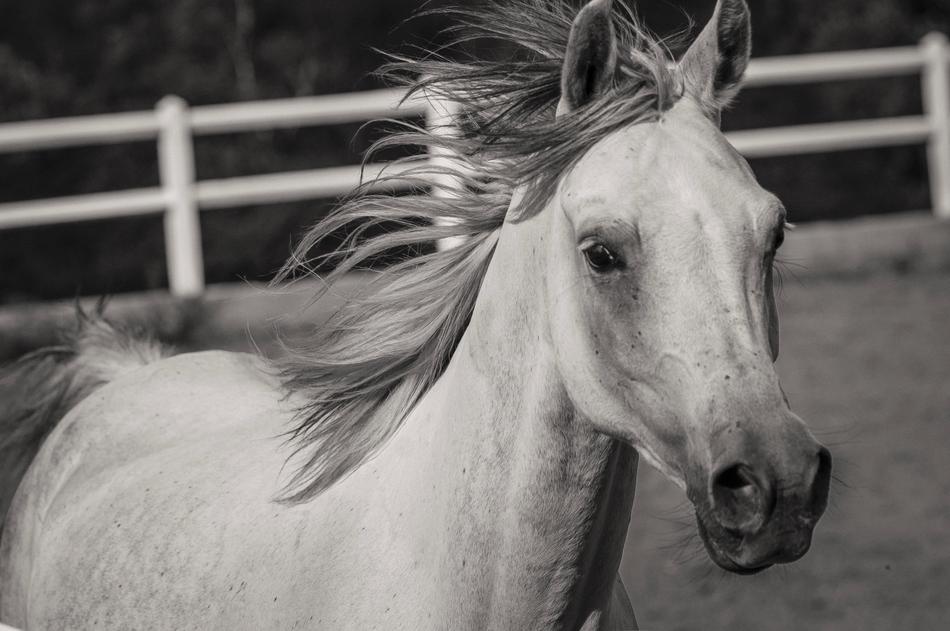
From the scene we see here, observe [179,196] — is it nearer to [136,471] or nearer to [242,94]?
[136,471]

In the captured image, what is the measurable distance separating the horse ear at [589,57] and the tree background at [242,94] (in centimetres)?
1177

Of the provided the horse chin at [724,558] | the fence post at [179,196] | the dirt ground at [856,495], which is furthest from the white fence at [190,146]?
the horse chin at [724,558]

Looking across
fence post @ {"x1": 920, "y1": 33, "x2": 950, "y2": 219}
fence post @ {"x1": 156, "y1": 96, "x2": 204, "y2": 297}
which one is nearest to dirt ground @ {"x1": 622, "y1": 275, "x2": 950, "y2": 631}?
fence post @ {"x1": 920, "y1": 33, "x2": 950, "y2": 219}

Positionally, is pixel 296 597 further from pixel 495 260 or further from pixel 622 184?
pixel 622 184

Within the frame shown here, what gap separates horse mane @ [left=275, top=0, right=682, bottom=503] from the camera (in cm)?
225

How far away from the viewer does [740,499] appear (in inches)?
74.7

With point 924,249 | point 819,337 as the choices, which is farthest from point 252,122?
point 924,249

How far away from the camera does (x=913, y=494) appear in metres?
6.27

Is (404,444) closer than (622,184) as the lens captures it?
No

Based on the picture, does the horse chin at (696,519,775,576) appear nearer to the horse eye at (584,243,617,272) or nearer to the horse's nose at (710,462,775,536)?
the horse's nose at (710,462,775,536)

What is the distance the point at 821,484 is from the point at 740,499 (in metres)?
0.13

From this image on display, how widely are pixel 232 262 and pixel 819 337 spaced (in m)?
7.99

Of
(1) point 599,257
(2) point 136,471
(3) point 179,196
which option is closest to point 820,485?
(1) point 599,257

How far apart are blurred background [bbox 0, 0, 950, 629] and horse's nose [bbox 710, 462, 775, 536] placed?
10.1 ft
